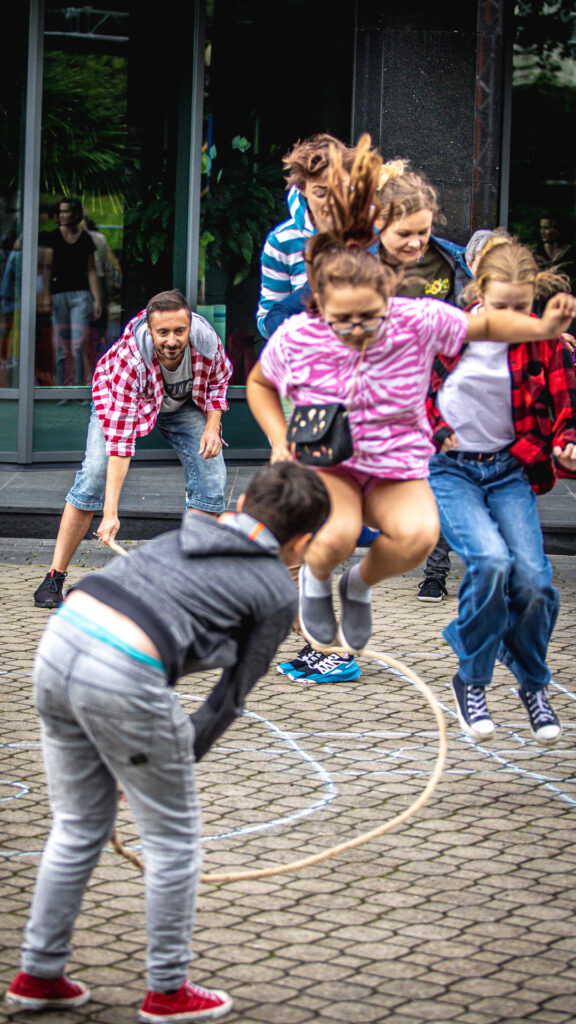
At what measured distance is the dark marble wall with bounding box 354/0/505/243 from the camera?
11203mm

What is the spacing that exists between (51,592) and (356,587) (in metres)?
3.50

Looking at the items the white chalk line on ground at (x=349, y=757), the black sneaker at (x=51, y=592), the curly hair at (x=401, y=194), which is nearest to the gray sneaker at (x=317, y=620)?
the white chalk line on ground at (x=349, y=757)

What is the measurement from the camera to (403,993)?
3.65m

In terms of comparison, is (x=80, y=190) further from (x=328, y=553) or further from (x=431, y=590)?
(x=328, y=553)

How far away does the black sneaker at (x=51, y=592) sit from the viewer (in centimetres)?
798

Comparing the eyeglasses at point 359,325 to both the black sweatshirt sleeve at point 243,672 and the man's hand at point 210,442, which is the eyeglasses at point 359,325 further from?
the man's hand at point 210,442

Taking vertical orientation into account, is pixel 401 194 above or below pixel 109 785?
above

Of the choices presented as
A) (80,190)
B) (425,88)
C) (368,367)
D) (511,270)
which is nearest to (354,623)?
(368,367)

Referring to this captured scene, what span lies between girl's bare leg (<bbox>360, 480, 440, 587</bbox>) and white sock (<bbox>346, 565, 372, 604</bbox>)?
0.60 feet

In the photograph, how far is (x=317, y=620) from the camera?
16.2 ft

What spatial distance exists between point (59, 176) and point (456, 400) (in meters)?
7.86

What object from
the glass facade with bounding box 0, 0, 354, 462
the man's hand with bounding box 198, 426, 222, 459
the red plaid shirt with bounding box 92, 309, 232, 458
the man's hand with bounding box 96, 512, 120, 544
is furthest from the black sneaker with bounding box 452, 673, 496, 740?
the glass facade with bounding box 0, 0, 354, 462

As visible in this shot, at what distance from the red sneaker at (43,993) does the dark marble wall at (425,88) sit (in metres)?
8.68

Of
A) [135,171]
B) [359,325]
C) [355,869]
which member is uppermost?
[135,171]
